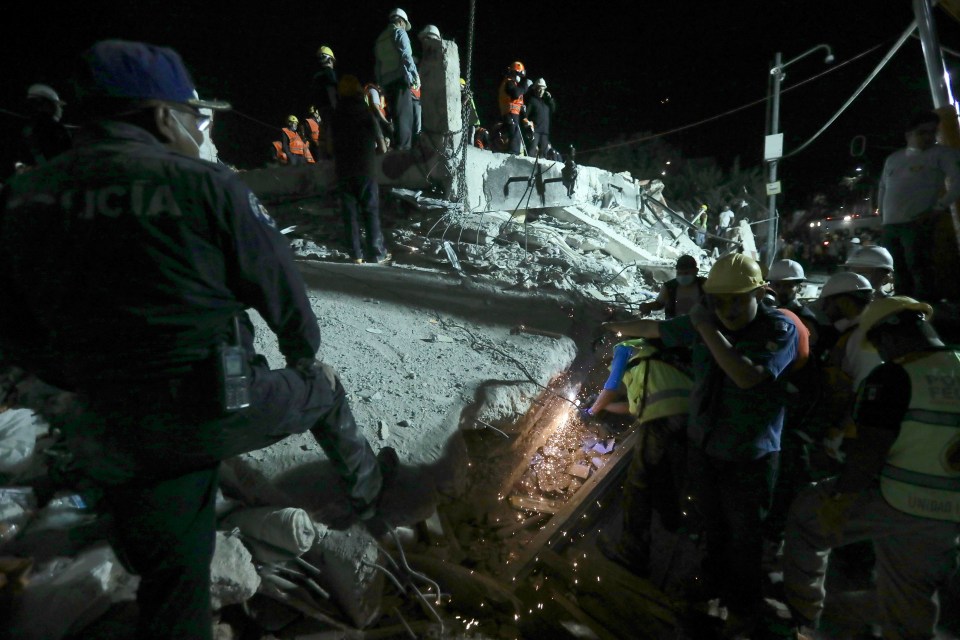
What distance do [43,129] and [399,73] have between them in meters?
4.28

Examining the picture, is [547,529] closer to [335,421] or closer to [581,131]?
[335,421]

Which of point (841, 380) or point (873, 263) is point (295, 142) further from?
point (841, 380)

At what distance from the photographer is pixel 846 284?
3570 millimetres

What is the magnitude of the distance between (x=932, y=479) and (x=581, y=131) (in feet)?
88.4

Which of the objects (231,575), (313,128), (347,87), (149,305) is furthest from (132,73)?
(313,128)

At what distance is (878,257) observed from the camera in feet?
13.5

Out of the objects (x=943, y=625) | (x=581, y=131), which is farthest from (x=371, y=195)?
(x=581, y=131)

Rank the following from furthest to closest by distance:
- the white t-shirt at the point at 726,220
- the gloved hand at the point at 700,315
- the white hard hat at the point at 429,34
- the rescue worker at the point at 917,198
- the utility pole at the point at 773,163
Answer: the white t-shirt at the point at 726,220 → the utility pole at the point at 773,163 → the white hard hat at the point at 429,34 → the rescue worker at the point at 917,198 → the gloved hand at the point at 700,315

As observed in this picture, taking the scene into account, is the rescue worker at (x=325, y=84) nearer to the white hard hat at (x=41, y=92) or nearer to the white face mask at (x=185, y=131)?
the white hard hat at (x=41, y=92)

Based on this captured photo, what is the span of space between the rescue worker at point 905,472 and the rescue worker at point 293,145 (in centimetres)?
1167

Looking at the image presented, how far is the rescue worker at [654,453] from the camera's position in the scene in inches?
120

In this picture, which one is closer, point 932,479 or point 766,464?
point 932,479

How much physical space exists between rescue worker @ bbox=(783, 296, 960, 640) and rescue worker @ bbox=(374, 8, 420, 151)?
6.44m

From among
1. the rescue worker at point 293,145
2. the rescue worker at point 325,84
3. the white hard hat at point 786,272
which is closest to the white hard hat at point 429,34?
the rescue worker at point 325,84
